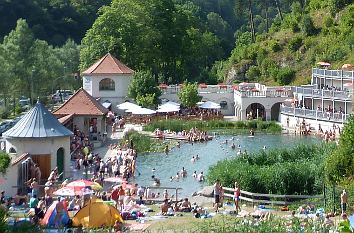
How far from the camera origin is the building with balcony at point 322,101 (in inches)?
2250

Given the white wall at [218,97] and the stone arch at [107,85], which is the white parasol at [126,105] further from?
the white wall at [218,97]

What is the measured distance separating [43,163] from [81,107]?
50.3 feet

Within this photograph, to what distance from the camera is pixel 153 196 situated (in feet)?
103

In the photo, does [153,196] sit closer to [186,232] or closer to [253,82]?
[186,232]

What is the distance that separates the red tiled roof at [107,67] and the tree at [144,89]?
5.89ft

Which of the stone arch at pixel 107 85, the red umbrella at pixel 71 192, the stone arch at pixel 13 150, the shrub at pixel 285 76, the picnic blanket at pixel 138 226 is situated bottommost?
the picnic blanket at pixel 138 226

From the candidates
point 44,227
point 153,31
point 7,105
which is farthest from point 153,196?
point 153,31

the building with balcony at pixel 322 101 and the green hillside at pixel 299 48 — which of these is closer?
the building with balcony at pixel 322 101

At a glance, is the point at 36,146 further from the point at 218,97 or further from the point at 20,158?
the point at 218,97

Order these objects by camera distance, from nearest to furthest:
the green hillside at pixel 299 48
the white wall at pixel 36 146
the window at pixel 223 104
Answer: the white wall at pixel 36 146 < the window at pixel 223 104 < the green hillside at pixel 299 48

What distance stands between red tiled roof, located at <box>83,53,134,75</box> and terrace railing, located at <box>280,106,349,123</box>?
13761mm

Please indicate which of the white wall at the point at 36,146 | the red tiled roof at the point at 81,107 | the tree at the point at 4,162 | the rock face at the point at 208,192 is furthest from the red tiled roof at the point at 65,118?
the tree at the point at 4,162

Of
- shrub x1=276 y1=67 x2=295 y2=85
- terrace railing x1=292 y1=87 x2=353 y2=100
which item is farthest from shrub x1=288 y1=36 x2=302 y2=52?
terrace railing x1=292 y1=87 x2=353 y2=100

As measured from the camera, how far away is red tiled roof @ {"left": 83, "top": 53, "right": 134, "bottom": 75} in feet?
218
